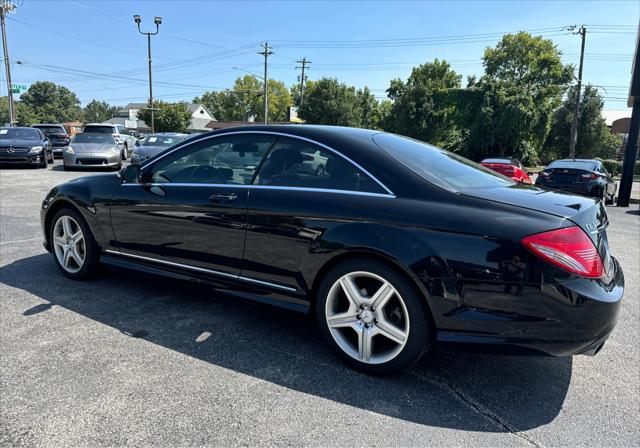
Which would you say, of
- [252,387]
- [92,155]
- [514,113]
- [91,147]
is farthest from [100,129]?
[514,113]

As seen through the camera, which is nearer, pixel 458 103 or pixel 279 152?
pixel 279 152

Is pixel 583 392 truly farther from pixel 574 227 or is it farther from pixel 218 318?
pixel 218 318

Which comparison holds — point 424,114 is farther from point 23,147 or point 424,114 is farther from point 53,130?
point 23,147

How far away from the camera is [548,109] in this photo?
38844mm

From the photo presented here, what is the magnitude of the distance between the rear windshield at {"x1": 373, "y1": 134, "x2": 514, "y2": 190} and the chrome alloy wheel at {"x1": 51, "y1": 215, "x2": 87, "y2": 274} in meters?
2.90

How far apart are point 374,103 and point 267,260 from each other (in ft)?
204

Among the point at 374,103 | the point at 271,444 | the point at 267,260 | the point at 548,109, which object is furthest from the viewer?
the point at 374,103

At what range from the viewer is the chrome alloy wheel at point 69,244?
4.11m

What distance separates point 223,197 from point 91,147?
14.1 metres

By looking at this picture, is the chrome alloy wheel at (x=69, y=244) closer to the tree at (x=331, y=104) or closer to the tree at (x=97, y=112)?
the tree at (x=331, y=104)

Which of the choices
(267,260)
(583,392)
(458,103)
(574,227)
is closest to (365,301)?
(267,260)

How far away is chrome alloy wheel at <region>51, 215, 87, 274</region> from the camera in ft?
13.5

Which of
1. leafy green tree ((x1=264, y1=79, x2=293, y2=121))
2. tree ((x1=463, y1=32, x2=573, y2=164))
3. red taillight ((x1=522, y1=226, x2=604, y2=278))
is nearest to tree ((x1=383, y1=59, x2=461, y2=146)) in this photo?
tree ((x1=463, y1=32, x2=573, y2=164))

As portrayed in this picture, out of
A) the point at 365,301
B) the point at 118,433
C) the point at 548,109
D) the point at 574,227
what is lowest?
the point at 118,433
